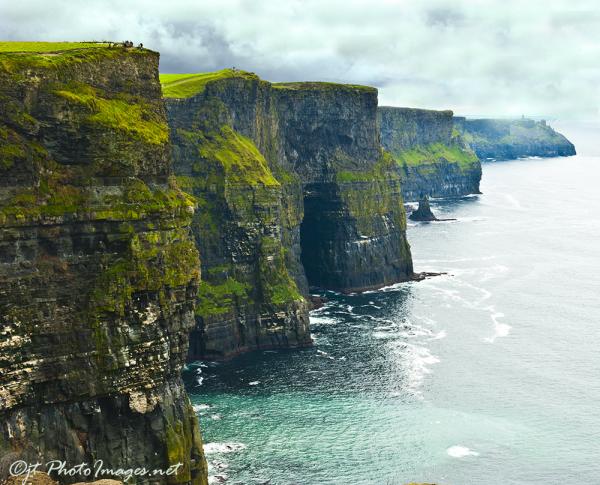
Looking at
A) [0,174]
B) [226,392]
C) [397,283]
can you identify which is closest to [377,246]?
[397,283]

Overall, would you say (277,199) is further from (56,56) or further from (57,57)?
(57,57)

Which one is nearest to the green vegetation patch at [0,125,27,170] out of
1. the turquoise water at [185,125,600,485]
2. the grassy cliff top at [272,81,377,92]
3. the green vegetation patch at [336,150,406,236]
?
the turquoise water at [185,125,600,485]

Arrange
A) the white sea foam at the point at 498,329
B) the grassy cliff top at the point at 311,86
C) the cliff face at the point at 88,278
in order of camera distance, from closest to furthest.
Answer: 1. the cliff face at the point at 88,278
2. the white sea foam at the point at 498,329
3. the grassy cliff top at the point at 311,86

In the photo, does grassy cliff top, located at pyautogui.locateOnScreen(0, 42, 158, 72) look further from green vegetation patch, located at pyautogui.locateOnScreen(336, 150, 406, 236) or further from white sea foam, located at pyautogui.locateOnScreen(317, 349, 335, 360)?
green vegetation patch, located at pyautogui.locateOnScreen(336, 150, 406, 236)

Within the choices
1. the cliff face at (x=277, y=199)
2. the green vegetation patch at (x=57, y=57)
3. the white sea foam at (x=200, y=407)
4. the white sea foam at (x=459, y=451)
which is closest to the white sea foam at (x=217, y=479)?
the white sea foam at (x=200, y=407)

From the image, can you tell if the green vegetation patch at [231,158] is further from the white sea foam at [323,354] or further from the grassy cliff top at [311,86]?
the grassy cliff top at [311,86]

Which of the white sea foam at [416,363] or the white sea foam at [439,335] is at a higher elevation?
the white sea foam at [439,335]
